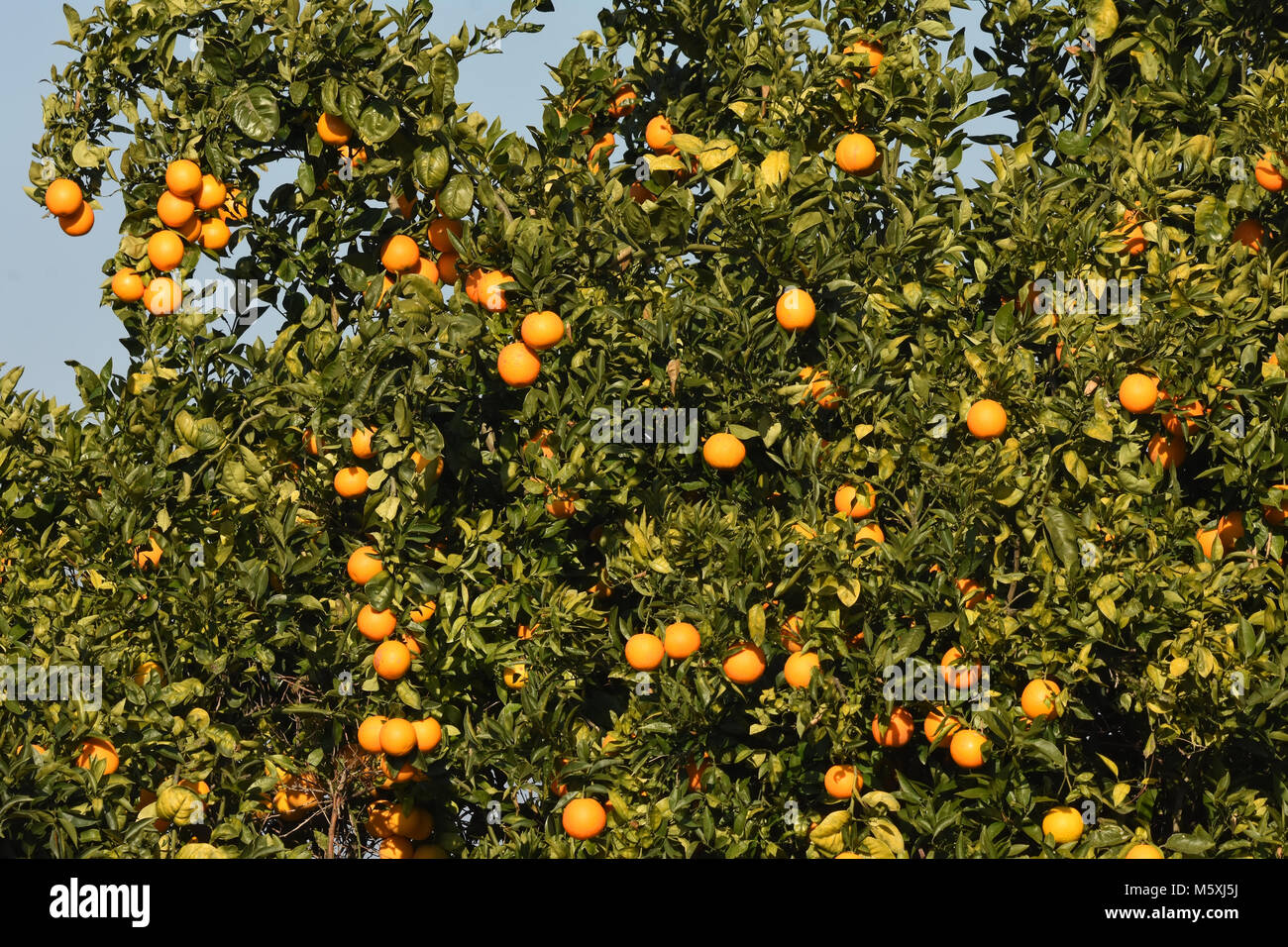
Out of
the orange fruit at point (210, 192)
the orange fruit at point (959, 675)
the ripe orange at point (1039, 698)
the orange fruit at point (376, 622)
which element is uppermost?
the orange fruit at point (210, 192)

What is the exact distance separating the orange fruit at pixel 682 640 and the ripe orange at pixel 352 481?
1157mm

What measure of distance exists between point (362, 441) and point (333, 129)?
1195mm

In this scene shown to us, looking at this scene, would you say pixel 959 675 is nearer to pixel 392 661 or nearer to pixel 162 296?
pixel 392 661

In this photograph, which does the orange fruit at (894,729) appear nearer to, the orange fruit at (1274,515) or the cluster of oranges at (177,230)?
the orange fruit at (1274,515)

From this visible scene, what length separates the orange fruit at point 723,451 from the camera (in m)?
4.76

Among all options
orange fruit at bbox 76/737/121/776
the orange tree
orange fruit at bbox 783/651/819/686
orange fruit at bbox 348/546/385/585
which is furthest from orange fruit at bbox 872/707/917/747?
orange fruit at bbox 76/737/121/776

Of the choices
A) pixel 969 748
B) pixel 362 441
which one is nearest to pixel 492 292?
pixel 362 441

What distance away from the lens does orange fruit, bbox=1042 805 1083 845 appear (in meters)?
4.41

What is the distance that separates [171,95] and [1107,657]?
3830mm

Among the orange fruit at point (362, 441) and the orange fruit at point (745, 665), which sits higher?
the orange fruit at point (362, 441)

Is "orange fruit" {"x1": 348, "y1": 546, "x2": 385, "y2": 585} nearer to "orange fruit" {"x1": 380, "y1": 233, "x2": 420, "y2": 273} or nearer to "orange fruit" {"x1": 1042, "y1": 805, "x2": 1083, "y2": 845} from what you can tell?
"orange fruit" {"x1": 380, "y1": 233, "x2": 420, "y2": 273}

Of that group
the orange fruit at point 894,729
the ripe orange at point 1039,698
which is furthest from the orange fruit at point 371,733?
the ripe orange at point 1039,698

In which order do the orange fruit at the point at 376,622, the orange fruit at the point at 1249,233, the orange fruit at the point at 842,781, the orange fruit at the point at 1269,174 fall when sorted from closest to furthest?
the orange fruit at the point at 842,781 < the orange fruit at the point at 376,622 < the orange fruit at the point at 1269,174 < the orange fruit at the point at 1249,233

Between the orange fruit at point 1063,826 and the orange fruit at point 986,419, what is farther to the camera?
the orange fruit at point 986,419
